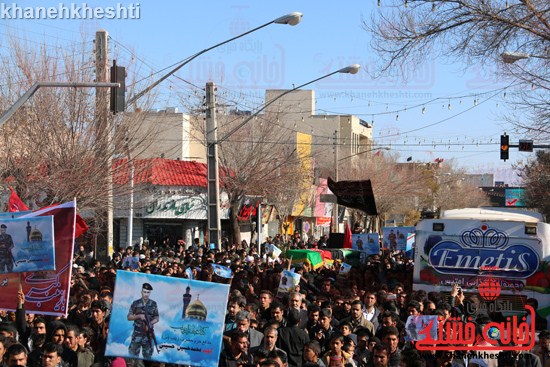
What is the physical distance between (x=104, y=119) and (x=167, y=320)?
17114 mm

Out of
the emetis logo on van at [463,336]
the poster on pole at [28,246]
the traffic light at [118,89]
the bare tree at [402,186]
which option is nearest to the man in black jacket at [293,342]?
the emetis logo on van at [463,336]

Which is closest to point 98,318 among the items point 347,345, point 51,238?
point 51,238

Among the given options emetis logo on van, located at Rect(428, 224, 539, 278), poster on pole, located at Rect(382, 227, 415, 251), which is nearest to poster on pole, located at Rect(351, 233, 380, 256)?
poster on pole, located at Rect(382, 227, 415, 251)

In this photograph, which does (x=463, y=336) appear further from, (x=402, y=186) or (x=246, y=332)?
(x=402, y=186)

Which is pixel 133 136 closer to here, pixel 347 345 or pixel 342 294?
pixel 342 294

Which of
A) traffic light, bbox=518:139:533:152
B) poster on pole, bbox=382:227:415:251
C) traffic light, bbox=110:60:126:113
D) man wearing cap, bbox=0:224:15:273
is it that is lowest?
poster on pole, bbox=382:227:415:251

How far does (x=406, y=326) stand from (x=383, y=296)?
3345mm

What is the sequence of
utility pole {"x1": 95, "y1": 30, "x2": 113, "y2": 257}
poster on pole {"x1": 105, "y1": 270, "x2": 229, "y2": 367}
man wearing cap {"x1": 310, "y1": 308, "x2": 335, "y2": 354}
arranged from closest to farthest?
1. poster on pole {"x1": 105, "y1": 270, "x2": 229, "y2": 367}
2. man wearing cap {"x1": 310, "y1": 308, "x2": 335, "y2": 354}
3. utility pole {"x1": 95, "y1": 30, "x2": 113, "y2": 257}

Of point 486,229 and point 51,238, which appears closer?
point 51,238

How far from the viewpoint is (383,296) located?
604 inches

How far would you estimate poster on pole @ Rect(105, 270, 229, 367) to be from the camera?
9500mm

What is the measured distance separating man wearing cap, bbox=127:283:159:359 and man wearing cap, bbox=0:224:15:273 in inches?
96.4

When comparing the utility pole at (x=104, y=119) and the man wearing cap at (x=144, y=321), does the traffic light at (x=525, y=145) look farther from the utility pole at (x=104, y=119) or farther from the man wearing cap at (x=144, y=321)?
the man wearing cap at (x=144, y=321)

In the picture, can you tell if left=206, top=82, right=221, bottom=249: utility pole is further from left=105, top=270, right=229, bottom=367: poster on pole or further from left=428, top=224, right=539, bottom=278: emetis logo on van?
left=105, top=270, right=229, bottom=367: poster on pole
